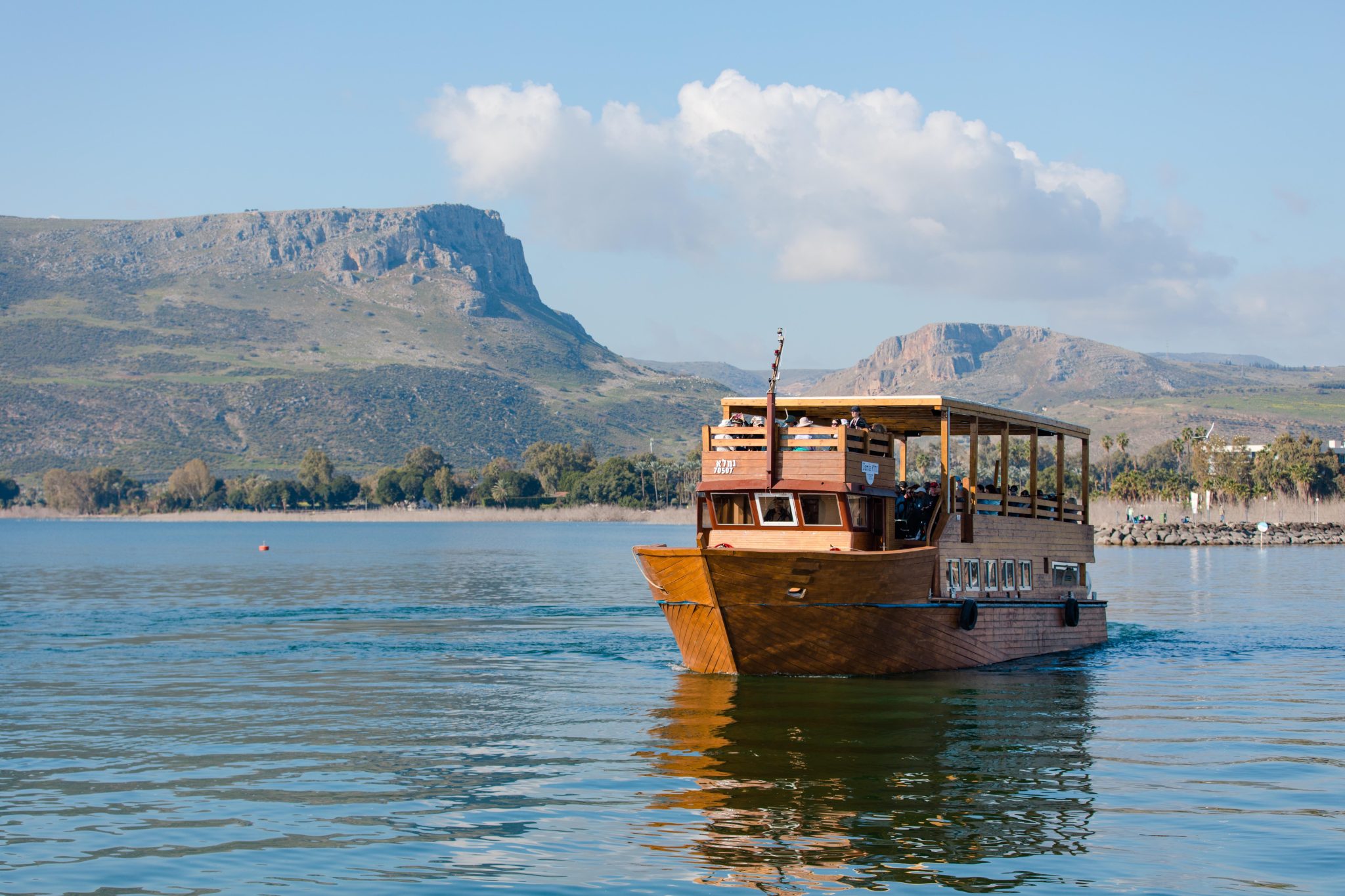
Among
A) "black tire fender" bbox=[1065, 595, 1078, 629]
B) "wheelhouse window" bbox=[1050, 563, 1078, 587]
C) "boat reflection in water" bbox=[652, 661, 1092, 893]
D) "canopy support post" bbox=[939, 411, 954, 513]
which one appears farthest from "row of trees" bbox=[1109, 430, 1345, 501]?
"boat reflection in water" bbox=[652, 661, 1092, 893]

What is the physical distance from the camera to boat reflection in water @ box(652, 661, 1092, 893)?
13969 mm

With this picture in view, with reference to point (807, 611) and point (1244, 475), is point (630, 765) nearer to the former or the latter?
point (807, 611)

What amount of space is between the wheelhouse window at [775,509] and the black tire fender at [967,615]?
151 inches

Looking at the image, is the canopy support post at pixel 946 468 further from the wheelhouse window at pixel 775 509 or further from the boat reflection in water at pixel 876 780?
the boat reflection in water at pixel 876 780

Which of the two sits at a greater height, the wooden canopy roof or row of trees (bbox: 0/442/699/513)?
the wooden canopy roof

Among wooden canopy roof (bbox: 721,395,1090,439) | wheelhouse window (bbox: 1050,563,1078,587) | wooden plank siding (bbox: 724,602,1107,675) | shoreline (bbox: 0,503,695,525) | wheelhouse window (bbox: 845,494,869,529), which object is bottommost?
shoreline (bbox: 0,503,695,525)

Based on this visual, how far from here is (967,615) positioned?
2781 cm

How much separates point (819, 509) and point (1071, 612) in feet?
29.7

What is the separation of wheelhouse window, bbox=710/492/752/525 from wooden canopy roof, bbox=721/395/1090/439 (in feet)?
5.95

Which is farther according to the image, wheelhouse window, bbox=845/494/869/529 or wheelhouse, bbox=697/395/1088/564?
wheelhouse window, bbox=845/494/869/529

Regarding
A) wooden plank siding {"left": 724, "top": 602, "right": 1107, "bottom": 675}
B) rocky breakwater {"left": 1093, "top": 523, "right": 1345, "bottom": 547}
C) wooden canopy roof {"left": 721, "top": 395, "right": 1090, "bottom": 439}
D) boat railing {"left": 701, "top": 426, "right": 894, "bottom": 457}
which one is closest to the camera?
wooden plank siding {"left": 724, "top": 602, "right": 1107, "bottom": 675}

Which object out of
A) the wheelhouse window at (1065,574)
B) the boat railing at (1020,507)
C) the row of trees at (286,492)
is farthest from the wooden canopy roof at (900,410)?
the row of trees at (286,492)

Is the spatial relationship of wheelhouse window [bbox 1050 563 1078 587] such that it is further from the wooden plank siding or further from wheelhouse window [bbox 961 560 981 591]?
wheelhouse window [bbox 961 560 981 591]

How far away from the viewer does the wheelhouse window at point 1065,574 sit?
32.8 metres
